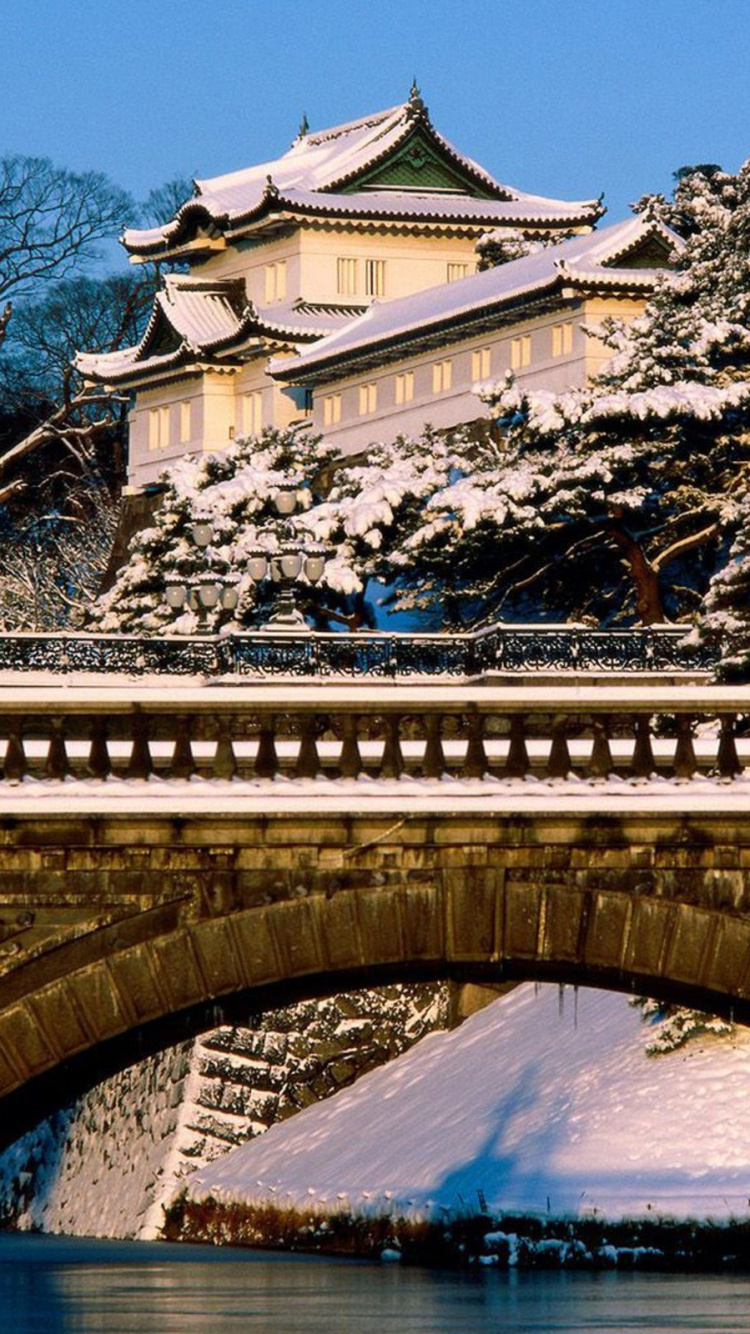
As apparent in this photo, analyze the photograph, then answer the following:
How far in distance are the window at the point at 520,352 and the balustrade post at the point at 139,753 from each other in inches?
1858

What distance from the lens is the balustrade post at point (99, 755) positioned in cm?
2147

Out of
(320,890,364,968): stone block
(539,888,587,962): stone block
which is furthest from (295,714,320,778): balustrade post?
(539,888,587,962): stone block

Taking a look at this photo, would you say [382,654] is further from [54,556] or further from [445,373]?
[54,556]

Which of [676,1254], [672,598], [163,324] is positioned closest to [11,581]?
[163,324]

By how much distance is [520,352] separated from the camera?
68.7m

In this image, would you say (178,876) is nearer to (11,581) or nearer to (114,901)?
(114,901)

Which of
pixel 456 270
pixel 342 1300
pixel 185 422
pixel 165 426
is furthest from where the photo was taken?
pixel 165 426

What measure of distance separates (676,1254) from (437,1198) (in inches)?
172

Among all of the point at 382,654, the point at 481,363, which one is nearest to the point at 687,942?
the point at 382,654

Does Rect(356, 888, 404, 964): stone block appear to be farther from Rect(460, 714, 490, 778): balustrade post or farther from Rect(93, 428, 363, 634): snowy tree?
Rect(93, 428, 363, 634): snowy tree

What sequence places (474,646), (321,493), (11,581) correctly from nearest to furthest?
1. (474,646)
2. (321,493)
3. (11,581)

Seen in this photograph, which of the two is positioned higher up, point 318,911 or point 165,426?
point 165,426

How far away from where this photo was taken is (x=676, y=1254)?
32.7 metres

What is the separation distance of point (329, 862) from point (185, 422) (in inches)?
2520
